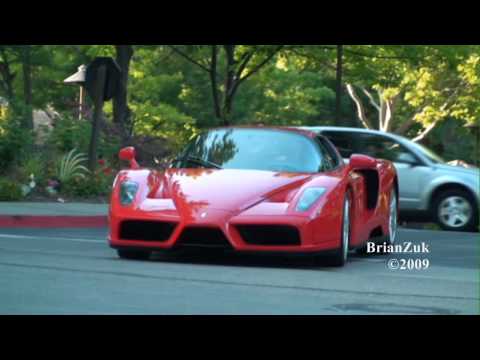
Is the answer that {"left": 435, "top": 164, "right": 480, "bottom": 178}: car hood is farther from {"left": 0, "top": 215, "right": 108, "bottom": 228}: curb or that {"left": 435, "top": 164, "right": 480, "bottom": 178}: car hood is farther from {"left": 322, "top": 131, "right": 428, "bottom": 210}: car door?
{"left": 0, "top": 215, "right": 108, "bottom": 228}: curb

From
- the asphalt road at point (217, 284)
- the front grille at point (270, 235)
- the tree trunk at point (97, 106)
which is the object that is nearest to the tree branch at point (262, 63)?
the tree trunk at point (97, 106)

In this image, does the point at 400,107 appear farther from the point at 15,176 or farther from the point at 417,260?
the point at 417,260

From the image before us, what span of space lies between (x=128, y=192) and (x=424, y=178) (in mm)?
9690

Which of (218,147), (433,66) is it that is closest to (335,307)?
(218,147)

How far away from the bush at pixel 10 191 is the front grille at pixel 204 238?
25.6ft

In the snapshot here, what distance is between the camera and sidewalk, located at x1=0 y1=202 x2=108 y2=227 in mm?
15250

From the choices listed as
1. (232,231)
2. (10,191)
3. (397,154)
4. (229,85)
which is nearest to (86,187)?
(10,191)

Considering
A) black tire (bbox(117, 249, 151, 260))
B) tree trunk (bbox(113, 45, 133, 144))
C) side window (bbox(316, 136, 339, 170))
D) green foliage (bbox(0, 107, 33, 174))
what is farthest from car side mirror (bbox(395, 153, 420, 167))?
tree trunk (bbox(113, 45, 133, 144))

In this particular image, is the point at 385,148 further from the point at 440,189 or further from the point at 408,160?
the point at 440,189

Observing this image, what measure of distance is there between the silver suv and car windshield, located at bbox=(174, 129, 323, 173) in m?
7.38

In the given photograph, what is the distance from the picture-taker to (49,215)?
15547 millimetres

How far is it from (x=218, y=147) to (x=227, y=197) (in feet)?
4.52
